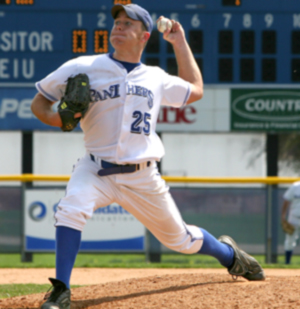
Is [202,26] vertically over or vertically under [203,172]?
over

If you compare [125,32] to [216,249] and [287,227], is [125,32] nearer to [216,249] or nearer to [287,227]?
[216,249]

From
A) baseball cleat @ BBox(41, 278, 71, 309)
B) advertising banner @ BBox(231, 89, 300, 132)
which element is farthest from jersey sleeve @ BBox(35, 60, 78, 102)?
advertising banner @ BBox(231, 89, 300, 132)

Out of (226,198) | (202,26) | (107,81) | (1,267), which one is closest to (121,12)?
(107,81)

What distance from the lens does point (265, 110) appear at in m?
9.32

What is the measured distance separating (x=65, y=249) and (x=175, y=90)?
108 centimetres

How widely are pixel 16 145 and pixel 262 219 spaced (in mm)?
30040

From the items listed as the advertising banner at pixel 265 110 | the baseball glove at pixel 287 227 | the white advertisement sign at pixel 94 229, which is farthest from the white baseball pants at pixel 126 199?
the advertising banner at pixel 265 110

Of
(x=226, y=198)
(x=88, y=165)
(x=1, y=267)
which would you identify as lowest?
(x=1, y=267)

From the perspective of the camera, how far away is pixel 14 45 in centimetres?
903

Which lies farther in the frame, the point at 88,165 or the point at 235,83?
the point at 235,83

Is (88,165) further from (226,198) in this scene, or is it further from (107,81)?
(226,198)

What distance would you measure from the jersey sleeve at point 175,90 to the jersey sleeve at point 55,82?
21.4 inches

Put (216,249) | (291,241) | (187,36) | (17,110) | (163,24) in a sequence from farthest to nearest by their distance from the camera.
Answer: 1. (17,110)
2. (187,36)
3. (291,241)
4. (216,249)
5. (163,24)

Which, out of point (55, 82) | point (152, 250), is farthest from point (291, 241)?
point (55, 82)
